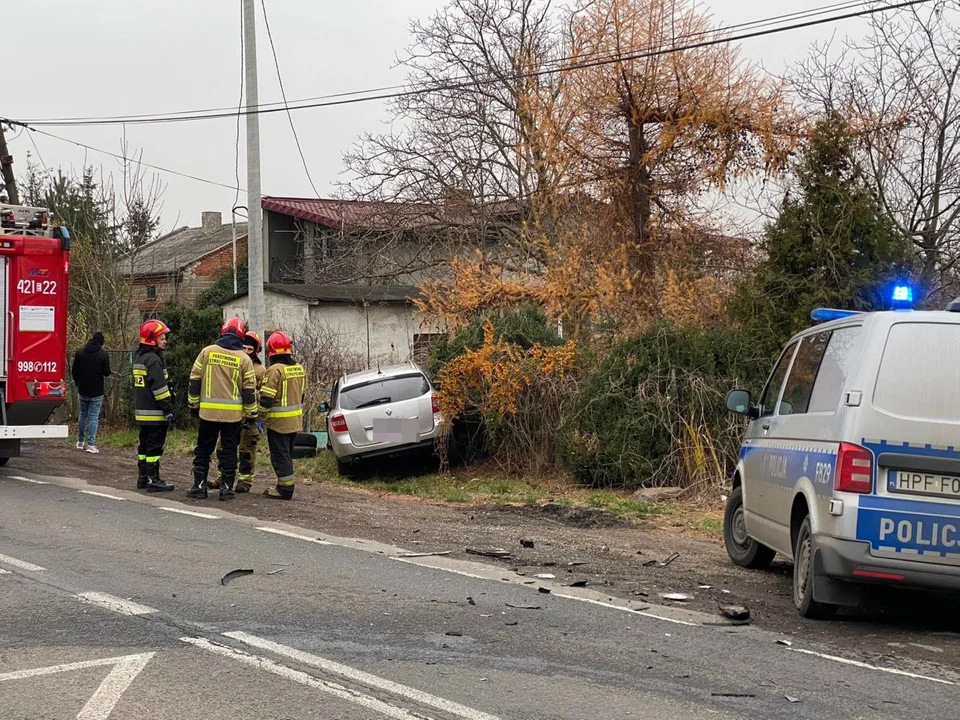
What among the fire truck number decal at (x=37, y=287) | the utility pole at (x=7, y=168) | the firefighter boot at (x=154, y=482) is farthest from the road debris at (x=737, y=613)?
the utility pole at (x=7, y=168)

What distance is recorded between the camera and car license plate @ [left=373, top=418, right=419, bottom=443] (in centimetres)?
1423

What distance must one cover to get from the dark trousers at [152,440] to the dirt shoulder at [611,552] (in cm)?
51

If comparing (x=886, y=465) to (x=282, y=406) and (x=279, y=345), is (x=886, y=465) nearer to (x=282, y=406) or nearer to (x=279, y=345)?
(x=282, y=406)

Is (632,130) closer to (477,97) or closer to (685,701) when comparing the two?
(477,97)

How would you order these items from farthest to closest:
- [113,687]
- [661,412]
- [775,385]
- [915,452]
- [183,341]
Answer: [183,341]
[661,412]
[775,385]
[915,452]
[113,687]

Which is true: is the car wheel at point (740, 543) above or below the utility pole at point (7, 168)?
below

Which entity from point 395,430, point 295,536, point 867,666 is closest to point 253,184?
point 395,430

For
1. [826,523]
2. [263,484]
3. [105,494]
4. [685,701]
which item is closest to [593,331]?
[263,484]

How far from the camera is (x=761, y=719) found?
4.73 metres

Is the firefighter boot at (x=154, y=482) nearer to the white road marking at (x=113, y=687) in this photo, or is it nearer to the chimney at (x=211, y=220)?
the white road marking at (x=113, y=687)

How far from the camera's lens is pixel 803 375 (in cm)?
756

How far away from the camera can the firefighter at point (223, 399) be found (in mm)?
11461

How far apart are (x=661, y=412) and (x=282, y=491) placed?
458 centimetres

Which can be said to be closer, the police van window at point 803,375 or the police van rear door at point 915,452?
the police van rear door at point 915,452
